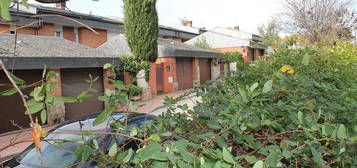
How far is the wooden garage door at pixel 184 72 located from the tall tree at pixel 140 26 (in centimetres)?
399

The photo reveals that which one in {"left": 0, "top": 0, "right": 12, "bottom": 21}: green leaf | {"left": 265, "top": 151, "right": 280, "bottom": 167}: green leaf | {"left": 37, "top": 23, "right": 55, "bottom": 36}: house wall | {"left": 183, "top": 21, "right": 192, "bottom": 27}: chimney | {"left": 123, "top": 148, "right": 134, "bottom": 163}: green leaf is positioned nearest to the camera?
{"left": 0, "top": 0, "right": 12, "bottom": 21}: green leaf

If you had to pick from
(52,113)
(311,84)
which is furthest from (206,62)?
(311,84)

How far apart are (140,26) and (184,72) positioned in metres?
5.98

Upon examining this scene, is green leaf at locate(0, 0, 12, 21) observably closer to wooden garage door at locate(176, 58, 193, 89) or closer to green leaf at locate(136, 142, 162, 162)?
green leaf at locate(136, 142, 162, 162)

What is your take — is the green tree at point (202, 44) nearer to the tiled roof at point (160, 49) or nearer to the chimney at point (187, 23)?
the tiled roof at point (160, 49)

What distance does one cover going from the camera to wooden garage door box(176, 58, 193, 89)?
19.1 meters

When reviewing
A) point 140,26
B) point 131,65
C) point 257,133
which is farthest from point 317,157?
point 140,26

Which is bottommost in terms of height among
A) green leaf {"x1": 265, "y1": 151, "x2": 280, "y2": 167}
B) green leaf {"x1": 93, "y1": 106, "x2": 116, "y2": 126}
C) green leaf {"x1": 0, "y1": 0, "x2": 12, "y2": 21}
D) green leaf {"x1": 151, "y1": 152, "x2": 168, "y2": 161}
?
green leaf {"x1": 265, "y1": 151, "x2": 280, "y2": 167}

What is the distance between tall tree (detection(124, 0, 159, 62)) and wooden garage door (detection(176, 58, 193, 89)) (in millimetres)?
3991

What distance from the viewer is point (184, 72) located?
65.1 feet

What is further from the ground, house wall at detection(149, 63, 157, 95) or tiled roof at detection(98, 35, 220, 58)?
tiled roof at detection(98, 35, 220, 58)

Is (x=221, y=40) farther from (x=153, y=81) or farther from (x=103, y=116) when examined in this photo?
(x=103, y=116)

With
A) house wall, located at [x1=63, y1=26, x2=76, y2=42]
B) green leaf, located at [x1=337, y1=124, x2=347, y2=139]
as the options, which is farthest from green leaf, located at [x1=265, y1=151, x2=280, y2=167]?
house wall, located at [x1=63, y1=26, x2=76, y2=42]

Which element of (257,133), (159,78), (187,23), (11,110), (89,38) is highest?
(187,23)
